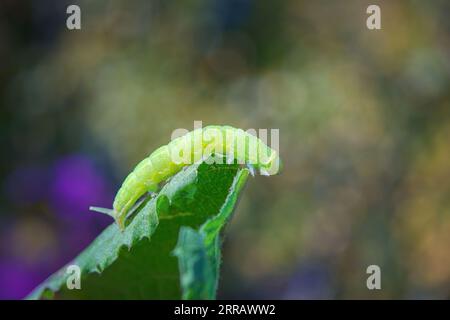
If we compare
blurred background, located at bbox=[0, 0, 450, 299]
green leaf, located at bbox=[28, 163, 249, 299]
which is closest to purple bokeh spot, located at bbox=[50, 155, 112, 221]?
blurred background, located at bbox=[0, 0, 450, 299]

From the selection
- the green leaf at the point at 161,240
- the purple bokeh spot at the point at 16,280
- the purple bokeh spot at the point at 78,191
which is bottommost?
the purple bokeh spot at the point at 16,280

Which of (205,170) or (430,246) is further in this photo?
(430,246)

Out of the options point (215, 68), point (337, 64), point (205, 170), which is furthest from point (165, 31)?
point (205, 170)

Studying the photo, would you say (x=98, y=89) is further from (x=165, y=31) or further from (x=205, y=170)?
(x=205, y=170)

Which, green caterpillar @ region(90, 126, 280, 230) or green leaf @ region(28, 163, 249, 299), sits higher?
green caterpillar @ region(90, 126, 280, 230)

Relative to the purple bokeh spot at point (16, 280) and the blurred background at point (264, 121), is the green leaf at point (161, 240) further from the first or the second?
the blurred background at point (264, 121)

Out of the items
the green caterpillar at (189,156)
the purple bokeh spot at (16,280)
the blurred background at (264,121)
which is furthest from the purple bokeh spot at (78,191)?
the green caterpillar at (189,156)

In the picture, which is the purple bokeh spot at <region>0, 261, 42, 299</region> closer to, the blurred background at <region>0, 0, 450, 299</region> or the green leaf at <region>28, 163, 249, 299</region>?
the blurred background at <region>0, 0, 450, 299</region>
